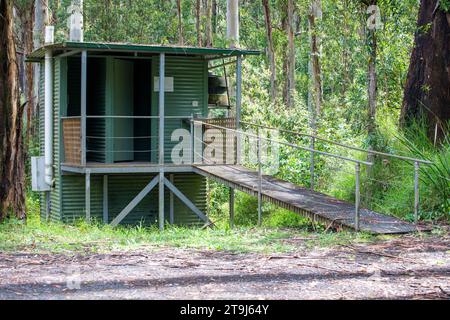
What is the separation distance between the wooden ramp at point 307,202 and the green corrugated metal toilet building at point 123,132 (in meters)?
1.61

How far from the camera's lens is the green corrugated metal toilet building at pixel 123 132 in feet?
60.2

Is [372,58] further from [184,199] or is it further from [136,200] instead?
[136,200]

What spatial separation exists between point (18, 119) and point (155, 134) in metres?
5.13

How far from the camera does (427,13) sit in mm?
15875

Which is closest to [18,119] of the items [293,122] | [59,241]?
[59,241]

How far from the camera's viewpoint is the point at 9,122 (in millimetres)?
13656

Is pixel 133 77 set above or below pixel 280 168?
above

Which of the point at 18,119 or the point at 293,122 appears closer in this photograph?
the point at 18,119

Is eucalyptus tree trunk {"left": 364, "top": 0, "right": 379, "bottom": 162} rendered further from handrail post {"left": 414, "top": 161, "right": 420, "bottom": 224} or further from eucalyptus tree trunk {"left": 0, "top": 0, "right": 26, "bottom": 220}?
eucalyptus tree trunk {"left": 0, "top": 0, "right": 26, "bottom": 220}

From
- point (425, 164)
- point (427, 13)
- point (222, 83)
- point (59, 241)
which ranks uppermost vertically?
point (427, 13)

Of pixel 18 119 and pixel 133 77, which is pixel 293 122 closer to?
pixel 133 77

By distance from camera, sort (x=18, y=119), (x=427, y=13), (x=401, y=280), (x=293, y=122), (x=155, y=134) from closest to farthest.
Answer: (x=401, y=280)
(x=18, y=119)
(x=427, y=13)
(x=155, y=134)
(x=293, y=122)

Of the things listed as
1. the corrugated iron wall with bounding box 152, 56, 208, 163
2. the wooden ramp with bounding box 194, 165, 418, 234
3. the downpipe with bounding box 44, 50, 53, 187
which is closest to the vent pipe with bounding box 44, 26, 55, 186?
the downpipe with bounding box 44, 50, 53, 187

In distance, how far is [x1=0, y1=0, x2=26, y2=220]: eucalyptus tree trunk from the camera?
13.5m
